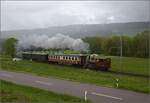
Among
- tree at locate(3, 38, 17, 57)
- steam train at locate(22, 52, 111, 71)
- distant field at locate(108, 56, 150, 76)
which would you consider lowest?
distant field at locate(108, 56, 150, 76)

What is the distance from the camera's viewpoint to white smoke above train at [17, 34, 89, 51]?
Answer: 60.6 m

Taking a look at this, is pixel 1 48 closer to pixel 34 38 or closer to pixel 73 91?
pixel 34 38

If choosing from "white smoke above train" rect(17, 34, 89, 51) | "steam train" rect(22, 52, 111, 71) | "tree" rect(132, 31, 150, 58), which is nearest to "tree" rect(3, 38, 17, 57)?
"white smoke above train" rect(17, 34, 89, 51)

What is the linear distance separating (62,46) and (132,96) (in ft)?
150

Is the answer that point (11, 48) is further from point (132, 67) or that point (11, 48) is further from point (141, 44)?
point (132, 67)

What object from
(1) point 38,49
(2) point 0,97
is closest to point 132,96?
(2) point 0,97

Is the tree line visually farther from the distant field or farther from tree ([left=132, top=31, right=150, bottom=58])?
the distant field

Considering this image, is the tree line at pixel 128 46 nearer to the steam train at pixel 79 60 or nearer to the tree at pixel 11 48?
the steam train at pixel 79 60

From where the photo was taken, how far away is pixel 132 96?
2095 centimetres

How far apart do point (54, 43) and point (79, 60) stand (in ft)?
68.0

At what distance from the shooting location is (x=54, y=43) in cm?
6844

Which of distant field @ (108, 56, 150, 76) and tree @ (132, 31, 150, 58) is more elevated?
tree @ (132, 31, 150, 58)

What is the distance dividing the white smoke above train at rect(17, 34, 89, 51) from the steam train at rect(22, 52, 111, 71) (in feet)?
19.2

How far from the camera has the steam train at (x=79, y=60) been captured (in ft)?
148
